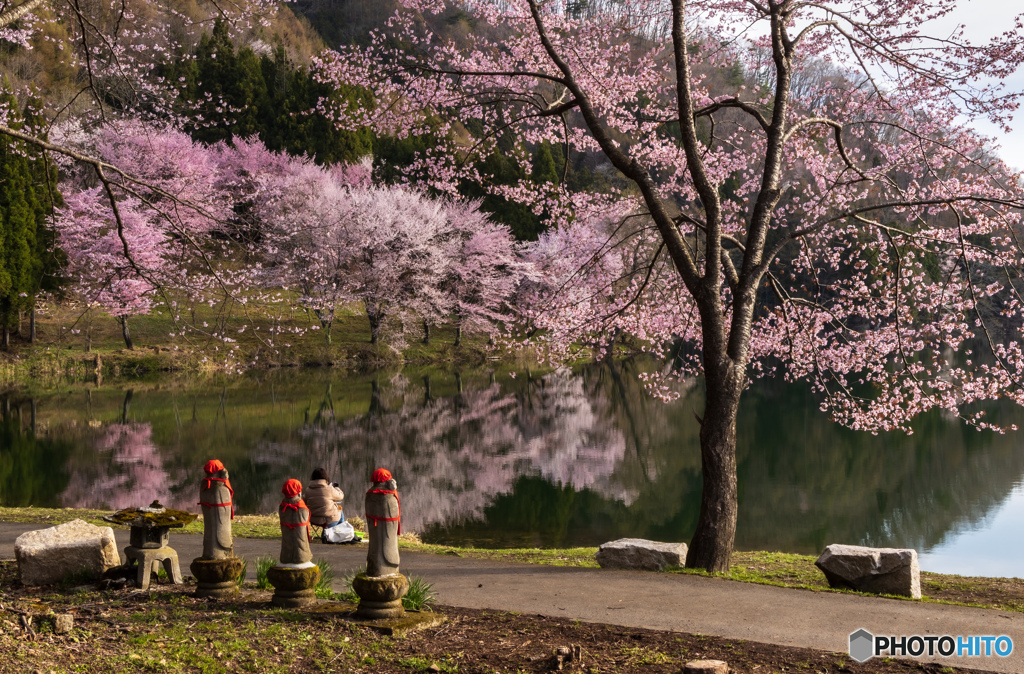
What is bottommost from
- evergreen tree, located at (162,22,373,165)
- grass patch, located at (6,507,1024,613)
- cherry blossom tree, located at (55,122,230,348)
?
grass patch, located at (6,507,1024,613)

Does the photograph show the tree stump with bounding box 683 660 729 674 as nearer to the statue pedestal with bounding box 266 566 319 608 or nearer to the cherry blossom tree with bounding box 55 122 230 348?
the statue pedestal with bounding box 266 566 319 608

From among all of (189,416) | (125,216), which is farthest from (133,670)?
(125,216)

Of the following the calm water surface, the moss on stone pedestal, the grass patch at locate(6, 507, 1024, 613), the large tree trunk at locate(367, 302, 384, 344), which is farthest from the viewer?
the large tree trunk at locate(367, 302, 384, 344)

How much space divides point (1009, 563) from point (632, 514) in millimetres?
6507

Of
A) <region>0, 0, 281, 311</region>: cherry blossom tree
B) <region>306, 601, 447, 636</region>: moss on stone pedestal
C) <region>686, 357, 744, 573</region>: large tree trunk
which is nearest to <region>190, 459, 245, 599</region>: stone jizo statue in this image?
<region>306, 601, 447, 636</region>: moss on stone pedestal

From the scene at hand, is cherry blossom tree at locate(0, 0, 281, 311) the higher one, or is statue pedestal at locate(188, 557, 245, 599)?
cherry blossom tree at locate(0, 0, 281, 311)

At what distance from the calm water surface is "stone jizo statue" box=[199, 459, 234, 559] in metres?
7.08

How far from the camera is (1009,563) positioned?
1344cm

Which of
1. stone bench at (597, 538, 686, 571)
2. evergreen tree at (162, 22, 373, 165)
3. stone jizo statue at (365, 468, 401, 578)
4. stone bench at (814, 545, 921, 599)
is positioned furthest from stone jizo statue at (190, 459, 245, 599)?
evergreen tree at (162, 22, 373, 165)

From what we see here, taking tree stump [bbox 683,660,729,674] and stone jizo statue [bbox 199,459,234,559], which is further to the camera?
stone jizo statue [bbox 199,459,234,559]

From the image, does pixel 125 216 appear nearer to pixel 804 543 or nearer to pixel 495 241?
pixel 495 241

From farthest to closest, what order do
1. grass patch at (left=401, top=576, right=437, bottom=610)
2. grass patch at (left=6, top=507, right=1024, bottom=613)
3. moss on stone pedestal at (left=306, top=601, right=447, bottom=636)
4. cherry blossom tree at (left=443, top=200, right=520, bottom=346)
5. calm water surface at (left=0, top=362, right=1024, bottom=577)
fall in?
cherry blossom tree at (left=443, top=200, right=520, bottom=346), calm water surface at (left=0, top=362, right=1024, bottom=577), grass patch at (left=6, top=507, right=1024, bottom=613), grass patch at (left=401, top=576, right=437, bottom=610), moss on stone pedestal at (left=306, top=601, right=447, bottom=636)

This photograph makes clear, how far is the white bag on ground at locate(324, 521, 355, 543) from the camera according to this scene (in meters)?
9.54

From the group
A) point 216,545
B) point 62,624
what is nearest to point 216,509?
point 216,545
